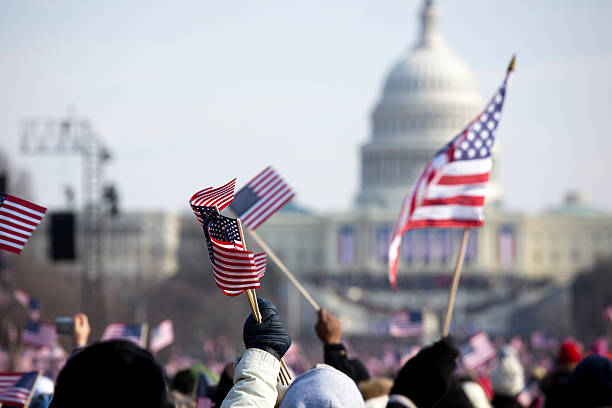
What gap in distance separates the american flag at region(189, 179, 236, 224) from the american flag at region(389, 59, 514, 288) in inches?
126

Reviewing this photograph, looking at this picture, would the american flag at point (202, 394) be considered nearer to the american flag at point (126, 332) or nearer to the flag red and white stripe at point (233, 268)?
the flag red and white stripe at point (233, 268)

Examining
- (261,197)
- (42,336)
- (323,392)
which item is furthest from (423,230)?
(323,392)

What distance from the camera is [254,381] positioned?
7309 mm

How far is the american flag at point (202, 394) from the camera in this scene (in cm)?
1034

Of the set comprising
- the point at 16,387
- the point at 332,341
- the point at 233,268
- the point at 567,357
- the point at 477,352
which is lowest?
the point at 477,352

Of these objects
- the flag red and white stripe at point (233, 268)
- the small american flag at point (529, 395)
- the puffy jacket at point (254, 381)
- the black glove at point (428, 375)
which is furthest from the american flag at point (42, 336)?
the puffy jacket at point (254, 381)

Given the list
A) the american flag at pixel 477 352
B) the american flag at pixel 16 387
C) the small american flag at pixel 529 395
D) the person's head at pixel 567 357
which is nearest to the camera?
the american flag at pixel 16 387

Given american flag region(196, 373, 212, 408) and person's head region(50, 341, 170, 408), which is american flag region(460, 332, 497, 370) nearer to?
american flag region(196, 373, 212, 408)

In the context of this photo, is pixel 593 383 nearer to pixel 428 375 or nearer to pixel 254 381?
pixel 428 375

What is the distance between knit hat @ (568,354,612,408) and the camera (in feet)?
26.3

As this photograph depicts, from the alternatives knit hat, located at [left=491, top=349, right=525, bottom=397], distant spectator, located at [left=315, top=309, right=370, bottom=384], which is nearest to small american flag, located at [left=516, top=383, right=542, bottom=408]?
knit hat, located at [left=491, top=349, right=525, bottom=397]

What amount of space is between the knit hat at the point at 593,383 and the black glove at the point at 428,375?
69cm

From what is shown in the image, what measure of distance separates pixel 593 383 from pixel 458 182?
4.14m

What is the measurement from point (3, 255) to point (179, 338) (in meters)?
22.9
